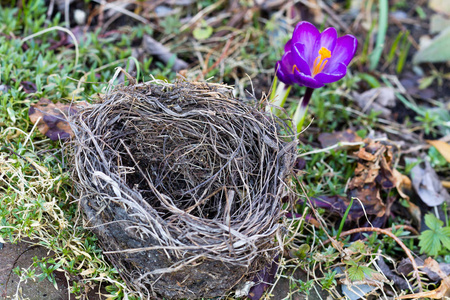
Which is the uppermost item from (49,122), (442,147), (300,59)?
(300,59)

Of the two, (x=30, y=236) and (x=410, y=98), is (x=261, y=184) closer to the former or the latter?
(x=30, y=236)

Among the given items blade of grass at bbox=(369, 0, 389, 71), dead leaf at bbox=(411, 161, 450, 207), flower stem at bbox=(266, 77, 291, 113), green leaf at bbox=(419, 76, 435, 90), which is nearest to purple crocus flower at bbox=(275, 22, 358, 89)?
flower stem at bbox=(266, 77, 291, 113)

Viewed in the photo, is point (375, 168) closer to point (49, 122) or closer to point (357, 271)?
point (357, 271)

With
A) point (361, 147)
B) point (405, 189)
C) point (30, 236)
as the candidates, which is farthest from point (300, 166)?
point (30, 236)

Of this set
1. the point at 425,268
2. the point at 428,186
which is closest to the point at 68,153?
the point at 425,268

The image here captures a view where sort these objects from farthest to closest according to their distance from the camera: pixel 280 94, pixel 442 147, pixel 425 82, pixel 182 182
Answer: pixel 425 82 < pixel 442 147 < pixel 280 94 < pixel 182 182

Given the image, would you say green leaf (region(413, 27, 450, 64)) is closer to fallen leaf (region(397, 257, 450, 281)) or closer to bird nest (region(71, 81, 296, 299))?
fallen leaf (region(397, 257, 450, 281))

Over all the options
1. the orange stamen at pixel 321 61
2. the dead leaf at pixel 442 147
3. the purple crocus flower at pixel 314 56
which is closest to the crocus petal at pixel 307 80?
the purple crocus flower at pixel 314 56

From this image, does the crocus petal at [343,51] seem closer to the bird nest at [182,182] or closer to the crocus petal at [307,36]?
the crocus petal at [307,36]
